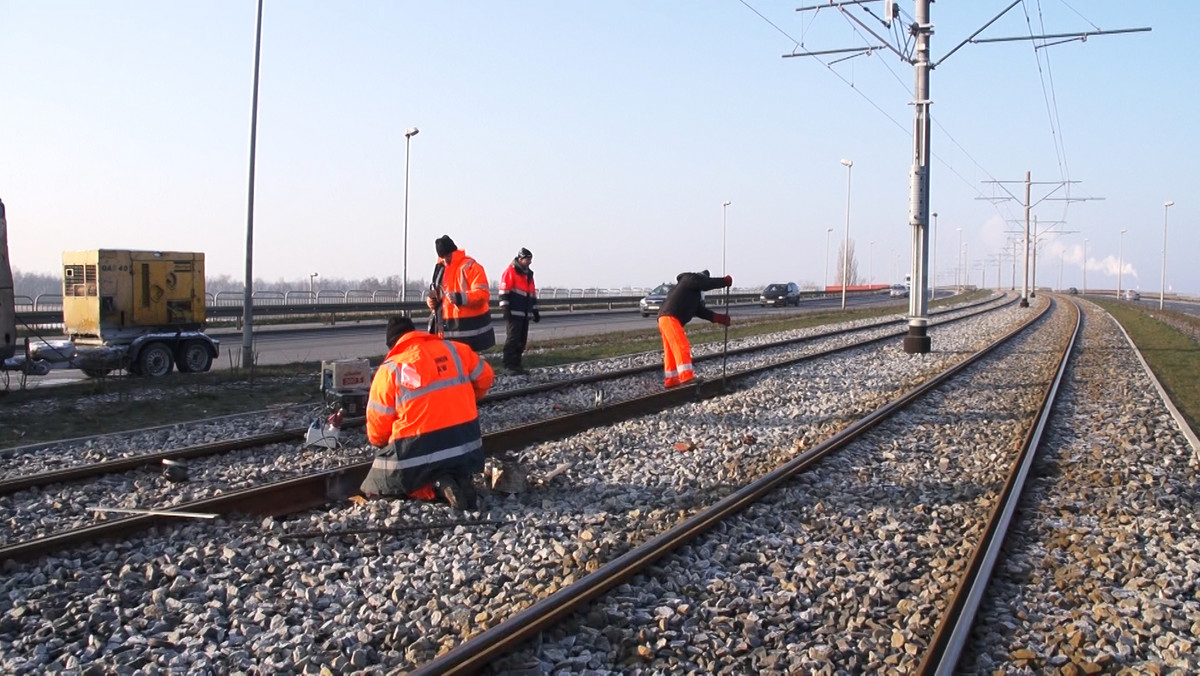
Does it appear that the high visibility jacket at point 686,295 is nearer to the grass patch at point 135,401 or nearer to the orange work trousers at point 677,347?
the orange work trousers at point 677,347

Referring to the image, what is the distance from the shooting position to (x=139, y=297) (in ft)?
55.1

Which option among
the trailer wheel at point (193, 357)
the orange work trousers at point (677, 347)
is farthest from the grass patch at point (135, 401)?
the orange work trousers at point (677, 347)

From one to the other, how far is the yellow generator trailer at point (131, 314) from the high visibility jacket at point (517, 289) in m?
6.18

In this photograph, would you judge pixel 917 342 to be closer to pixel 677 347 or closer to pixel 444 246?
pixel 677 347

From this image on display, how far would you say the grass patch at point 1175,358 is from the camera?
1460cm

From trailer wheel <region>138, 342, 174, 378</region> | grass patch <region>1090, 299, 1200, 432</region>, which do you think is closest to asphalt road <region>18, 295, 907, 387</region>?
trailer wheel <region>138, 342, 174, 378</region>

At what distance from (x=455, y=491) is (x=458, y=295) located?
4395 millimetres

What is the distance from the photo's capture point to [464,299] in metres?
11.2

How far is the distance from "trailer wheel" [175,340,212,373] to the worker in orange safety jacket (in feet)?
24.4

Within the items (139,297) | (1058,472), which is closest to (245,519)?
(1058,472)

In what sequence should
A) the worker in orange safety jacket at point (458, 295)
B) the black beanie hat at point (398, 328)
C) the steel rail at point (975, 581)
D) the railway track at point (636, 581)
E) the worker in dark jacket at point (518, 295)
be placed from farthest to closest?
the worker in dark jacket at point (518, 295)
the worker in orange safety jacket at point (458, 295)
the black beanie hat at point (398, 328)
the railway track at point (636, 581)
the steel rail at point (975, 581)

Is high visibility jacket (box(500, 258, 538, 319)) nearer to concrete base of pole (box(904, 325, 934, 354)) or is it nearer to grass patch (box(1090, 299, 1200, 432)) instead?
grass patch (box(1090, 299, 1200, 432))

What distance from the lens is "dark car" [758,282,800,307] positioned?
56.1 meters

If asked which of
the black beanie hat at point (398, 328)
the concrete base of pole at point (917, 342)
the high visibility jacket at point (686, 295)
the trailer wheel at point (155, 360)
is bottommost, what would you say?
the trailer wheel at point (155, 360)
